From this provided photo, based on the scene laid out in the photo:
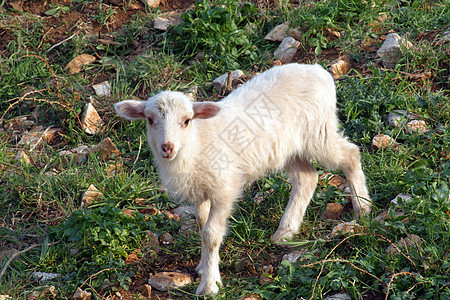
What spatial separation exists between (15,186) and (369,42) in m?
4.20

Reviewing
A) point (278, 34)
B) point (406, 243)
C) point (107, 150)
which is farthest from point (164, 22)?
point (406, 243)

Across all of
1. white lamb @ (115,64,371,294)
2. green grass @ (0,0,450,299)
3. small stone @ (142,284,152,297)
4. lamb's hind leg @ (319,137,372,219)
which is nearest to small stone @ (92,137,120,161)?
green grass @ (0,0,450,299)

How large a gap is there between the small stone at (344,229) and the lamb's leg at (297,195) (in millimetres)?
398

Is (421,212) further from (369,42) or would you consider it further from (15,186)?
(15,186)

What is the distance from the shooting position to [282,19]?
654cm

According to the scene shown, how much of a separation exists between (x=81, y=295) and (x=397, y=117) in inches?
131

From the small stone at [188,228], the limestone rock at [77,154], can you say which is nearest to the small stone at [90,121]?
the limestone rock at [77,154]

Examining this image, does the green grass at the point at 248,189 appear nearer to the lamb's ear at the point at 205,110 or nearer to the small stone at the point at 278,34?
the small stone at the point at 278,34

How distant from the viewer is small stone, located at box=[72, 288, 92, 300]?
154 inches

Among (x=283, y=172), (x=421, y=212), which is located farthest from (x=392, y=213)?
(x=283, y=172)

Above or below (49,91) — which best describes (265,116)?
above

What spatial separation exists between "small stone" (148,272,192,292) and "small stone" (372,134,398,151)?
86.1 inches

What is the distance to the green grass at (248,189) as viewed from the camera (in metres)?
3.73

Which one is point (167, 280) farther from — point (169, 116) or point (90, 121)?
point (90, 121)
